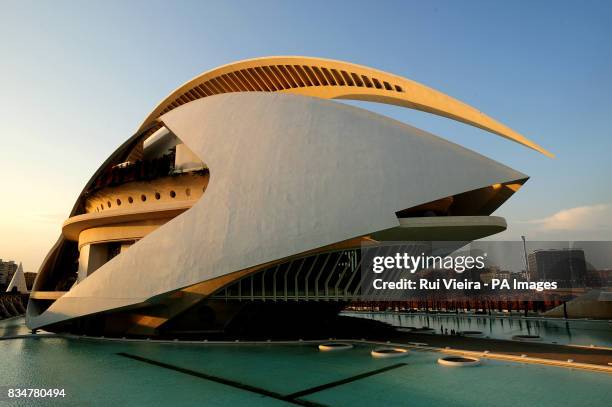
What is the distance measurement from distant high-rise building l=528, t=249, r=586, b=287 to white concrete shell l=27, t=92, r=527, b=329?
39.7 ft

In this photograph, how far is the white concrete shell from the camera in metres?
11.7

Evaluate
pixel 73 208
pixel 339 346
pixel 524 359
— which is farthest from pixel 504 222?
pixel 73 208

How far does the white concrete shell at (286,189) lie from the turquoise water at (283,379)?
8.85 feet

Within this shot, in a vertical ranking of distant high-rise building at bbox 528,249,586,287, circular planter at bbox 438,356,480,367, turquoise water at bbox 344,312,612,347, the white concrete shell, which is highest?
the white concrete shell

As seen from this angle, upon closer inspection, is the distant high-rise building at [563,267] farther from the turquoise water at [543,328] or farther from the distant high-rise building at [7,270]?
the distant high-rise building at [7,270]

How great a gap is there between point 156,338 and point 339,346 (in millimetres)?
7821

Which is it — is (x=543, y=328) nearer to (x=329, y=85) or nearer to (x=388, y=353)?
(x=388, y=353)

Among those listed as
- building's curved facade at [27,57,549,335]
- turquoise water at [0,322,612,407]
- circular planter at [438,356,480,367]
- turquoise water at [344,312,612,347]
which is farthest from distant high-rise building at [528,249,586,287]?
turquoise water at [0,322,612,407]

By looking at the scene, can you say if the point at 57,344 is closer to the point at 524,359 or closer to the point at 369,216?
the point at 369,216

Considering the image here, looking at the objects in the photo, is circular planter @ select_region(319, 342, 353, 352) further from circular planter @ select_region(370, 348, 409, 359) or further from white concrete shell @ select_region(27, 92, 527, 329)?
white concrete shell @ select_region(27, 92, 527, 329)

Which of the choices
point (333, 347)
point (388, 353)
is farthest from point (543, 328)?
point (333, 347)

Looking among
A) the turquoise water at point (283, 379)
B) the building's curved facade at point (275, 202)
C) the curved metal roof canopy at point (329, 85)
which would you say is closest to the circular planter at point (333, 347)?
the turquoise water at point (283, 379)

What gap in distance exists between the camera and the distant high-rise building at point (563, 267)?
20.3 m

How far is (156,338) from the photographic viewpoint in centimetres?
1560
